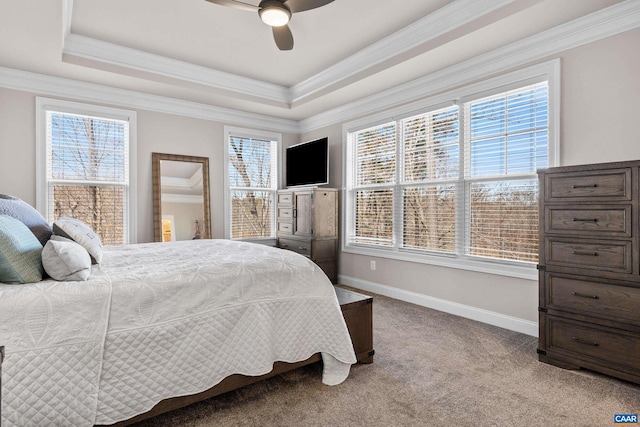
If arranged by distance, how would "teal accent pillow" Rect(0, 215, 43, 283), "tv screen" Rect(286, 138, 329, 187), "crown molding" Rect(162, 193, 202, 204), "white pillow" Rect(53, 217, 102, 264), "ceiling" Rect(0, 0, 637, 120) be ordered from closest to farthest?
1. "teal accent pillow" Rect(0, 215, 43, 283)
2. "white pillow" Rect(53, 217, 102, 264)
3. "ceiling" Rect(0, 0, 637, 120)
4. "crown molding" Rect(162, 193, 202, 204)
5. "tv screen" Rect(286, 138, 329, 187)

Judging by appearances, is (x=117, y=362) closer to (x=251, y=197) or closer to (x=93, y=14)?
(x=93, y=14)

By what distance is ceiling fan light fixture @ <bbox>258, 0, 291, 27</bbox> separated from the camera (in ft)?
7.70

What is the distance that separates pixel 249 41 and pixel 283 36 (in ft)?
3.45

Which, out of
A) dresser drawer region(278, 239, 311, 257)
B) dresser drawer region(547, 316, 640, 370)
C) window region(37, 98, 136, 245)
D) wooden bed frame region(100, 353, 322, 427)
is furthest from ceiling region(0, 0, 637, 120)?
wooden bed frame region(100, 353, 322, 427)

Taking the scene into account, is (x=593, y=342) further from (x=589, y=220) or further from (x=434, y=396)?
(x=434, y=396)

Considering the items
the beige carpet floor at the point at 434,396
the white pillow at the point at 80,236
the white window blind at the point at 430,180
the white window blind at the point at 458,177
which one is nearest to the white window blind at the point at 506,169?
the white window blind at the point at 458,177

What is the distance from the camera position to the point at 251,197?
5.42 m

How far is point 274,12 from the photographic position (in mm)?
2383

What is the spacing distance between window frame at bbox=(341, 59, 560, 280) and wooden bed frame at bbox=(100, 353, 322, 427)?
6.60 ft

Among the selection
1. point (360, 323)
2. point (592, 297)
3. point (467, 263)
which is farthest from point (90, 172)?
point (592, 297)

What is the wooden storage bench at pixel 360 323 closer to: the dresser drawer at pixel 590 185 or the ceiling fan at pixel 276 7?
the dresser drawer at pixel 590 185

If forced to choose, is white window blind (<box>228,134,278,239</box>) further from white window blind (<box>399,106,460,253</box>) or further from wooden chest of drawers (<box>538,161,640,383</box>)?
wooden chest of drawers (<box>538,161,640,383</box>)

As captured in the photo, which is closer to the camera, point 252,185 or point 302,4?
point 302,4

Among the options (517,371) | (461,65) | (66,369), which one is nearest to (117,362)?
(66,369)
